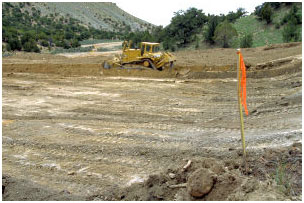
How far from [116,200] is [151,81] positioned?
10.1 m

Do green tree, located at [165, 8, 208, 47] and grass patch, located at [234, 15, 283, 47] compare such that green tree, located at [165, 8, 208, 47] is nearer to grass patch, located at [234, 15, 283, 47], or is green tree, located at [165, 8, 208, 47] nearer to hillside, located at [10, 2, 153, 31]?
grass patch, located at [234, 15, 283, 47]

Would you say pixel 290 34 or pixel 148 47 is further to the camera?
pixel 290 34

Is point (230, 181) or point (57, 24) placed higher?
point (57, 24)

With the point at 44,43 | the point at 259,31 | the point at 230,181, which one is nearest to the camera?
the point at 230,181

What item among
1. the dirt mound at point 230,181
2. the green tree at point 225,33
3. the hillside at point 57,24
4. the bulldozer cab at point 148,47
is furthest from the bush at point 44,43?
the dirt mound at point 230,181

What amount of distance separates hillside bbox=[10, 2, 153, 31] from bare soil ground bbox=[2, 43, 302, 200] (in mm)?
52959

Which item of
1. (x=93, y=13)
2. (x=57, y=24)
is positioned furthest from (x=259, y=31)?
(x=93, y=13)

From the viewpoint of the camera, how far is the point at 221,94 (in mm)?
10984

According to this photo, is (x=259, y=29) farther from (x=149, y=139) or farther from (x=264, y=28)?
(x=149, y=139)

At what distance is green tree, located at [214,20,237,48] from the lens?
24812 mm

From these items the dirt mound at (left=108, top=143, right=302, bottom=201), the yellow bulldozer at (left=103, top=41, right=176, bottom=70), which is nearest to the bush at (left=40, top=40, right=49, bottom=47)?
the yellow bulldozer at (left=103, top=41, right=176, bottom=70)

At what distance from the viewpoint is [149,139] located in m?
6.60

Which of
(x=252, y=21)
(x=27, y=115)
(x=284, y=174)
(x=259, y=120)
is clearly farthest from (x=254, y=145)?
(x=252, y=21)

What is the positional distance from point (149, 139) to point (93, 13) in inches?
2825
